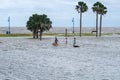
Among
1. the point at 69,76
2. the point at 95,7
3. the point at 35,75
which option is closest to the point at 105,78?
the point at 69,76

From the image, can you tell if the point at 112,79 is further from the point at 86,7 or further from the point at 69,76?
the point at 86,7

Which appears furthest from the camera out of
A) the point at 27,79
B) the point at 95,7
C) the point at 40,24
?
the point at 95,7

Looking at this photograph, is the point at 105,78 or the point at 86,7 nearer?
the point at 105,78

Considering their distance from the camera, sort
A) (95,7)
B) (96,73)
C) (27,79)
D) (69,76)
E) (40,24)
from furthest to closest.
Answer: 1. (95,7)
2. (40,24)
3. (96,73)
4. (69,76)
5. (27,79)

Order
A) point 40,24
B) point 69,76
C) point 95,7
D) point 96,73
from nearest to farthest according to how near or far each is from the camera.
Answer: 1. point 69,76
2. point 96,73
3. point 40,24
4. point 95,7

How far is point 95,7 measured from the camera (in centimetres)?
14362

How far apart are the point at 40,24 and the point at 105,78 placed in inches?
3427

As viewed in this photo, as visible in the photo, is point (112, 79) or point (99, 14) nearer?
point (112, 79)

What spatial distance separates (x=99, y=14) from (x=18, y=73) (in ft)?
364

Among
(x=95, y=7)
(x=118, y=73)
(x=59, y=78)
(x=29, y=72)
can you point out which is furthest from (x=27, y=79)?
(x=95, y=7)

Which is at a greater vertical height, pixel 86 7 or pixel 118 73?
pixel 86 7

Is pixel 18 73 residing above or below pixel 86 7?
below

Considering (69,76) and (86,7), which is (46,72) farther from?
(86,7)

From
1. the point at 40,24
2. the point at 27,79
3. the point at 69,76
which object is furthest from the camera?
the point at 40,24
